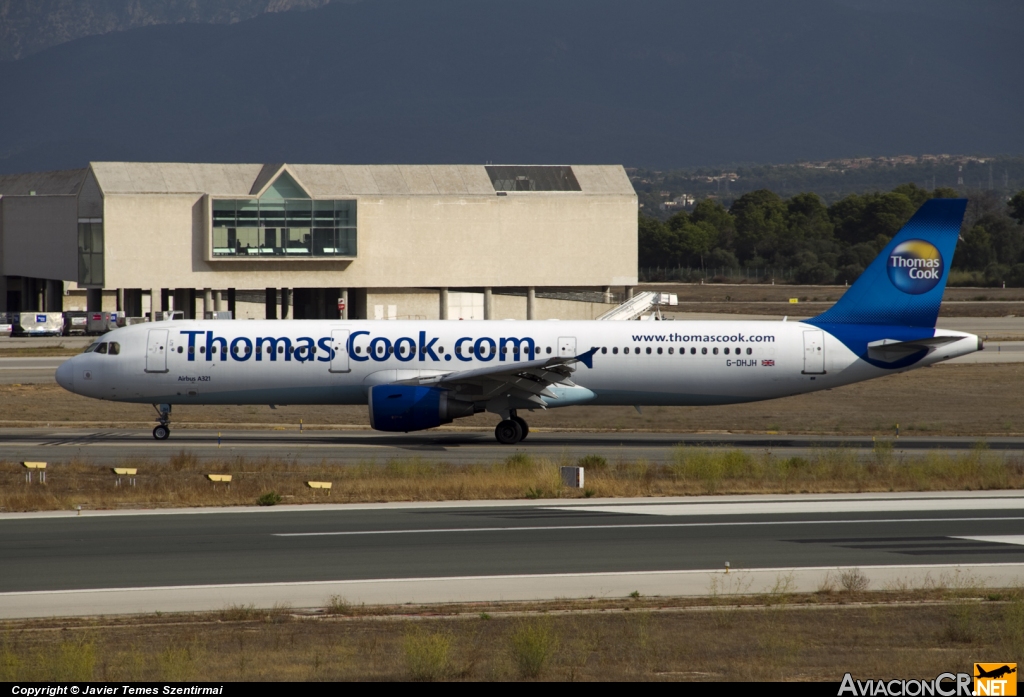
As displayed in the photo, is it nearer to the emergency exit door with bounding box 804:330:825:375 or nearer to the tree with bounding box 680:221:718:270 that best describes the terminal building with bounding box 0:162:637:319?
the emergency exit door with bounding box 804:330:825:375

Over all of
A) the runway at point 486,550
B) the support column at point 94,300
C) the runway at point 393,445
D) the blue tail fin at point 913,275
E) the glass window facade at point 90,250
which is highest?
the glass window facade at point 90,250

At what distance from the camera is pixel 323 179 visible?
88.3 meters

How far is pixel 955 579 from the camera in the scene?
1733 centimetres

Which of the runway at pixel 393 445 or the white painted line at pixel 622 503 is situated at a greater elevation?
the runway at pixel 393 445

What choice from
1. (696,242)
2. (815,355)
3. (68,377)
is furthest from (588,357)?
(696,242)

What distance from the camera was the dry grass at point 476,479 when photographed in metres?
25.0

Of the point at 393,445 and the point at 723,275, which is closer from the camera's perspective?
the point at 393,445

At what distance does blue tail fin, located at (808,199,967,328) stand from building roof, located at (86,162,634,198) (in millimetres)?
54500

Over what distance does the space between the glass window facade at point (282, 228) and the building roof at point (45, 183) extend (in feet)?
34.0

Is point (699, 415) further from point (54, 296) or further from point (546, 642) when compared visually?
point (54, 296)

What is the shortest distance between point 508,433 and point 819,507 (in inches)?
521

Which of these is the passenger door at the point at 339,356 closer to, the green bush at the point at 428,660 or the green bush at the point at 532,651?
the green bush at the point at 532,651

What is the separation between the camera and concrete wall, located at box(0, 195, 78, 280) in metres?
84.9

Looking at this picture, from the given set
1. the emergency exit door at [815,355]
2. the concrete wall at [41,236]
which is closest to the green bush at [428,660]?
the emergency exit door at [815,355]
